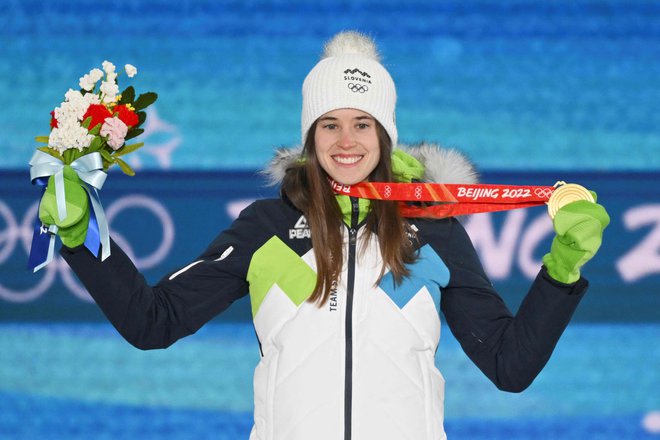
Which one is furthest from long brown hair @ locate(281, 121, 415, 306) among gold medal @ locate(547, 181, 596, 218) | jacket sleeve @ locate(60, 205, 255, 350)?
gold medal @ locate(547, 181, 596, 218)

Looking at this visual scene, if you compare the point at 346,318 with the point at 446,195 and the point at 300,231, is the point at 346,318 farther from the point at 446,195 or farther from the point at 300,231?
the point at 446,195

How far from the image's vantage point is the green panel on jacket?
190 cm

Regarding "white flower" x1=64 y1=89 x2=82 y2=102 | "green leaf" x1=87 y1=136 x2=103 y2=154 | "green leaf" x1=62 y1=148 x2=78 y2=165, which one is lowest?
"green leaf" x1=62 y1=148 x2=78 y2=165

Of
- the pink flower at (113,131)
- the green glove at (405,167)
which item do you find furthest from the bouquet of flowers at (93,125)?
the green glove at (405,167)

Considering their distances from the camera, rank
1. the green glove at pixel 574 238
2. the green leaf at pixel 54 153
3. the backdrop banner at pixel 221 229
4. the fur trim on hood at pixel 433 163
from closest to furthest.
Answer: the green glove at pixel 574 238, the green leaf at pixel 54 153, the fur trim on hood at pixel 433 163, the backdrop banner at pixel 221 229

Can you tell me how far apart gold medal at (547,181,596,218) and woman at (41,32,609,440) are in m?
0.04

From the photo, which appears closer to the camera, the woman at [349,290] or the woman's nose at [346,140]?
the woman at [349,290]

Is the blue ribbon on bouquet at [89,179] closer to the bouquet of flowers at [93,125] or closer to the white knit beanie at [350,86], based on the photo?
the bouquet of flowers at [93,125]

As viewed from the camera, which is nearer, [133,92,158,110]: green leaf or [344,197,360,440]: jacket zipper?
[344,197,360,440]: jacket zipper

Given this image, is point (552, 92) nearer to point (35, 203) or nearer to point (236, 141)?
point (236, 141)

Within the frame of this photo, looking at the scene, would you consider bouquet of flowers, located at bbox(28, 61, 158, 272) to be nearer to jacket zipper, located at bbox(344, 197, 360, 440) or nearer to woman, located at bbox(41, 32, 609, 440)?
woman, located at bbox(41, 32, 609, 440)

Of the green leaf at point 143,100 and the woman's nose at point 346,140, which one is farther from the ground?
the green leaf at point 143,100

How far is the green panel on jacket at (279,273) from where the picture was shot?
1900 millimetres

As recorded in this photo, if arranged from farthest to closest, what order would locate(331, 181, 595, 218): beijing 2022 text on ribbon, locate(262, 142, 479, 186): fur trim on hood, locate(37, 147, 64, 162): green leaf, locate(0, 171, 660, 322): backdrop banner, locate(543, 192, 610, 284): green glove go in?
locate(0, 171, 660, 322): backdrop banner < locate(262, 142, 479, 186): fur trim on hood < locate(331, 181, 595, 218): beijing 2022 text on ribbon < locate(37, 147, 64, 162): green leaf < locate(543, 192, 610, 284): green glove
